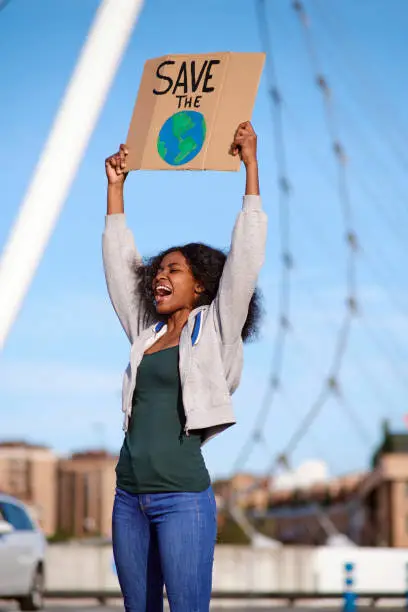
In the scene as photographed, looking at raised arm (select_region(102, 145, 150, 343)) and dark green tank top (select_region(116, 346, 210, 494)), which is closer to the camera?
dark green tank top (select_region(116, 346, 210, 494))

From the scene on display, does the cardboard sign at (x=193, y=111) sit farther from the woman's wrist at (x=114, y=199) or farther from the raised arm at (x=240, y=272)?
the raised arm at (x=240, y=272)

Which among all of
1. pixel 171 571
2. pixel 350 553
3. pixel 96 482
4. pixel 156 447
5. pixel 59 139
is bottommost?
pixel 171 571

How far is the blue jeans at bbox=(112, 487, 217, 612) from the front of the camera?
12.0 feet

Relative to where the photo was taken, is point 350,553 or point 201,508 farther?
point 350,553

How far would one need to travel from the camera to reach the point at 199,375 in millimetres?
3807

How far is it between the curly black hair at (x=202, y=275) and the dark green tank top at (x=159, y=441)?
31cm

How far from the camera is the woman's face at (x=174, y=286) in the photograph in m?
4.01

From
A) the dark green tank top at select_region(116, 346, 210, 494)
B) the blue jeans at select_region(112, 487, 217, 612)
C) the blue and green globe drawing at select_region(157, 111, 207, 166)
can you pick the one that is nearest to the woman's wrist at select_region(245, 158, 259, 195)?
the blue and green globe drawing at select_region(157, 111, 207, 166)

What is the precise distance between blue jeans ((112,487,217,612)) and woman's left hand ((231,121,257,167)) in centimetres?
93

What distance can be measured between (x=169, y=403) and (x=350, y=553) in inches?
1048

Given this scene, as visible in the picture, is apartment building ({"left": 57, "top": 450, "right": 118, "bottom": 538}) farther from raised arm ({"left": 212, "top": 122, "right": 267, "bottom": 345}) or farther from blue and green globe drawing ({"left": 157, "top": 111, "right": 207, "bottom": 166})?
raised arm ({"left": 212, "top": 122, "right": 267, "bottom": 345})

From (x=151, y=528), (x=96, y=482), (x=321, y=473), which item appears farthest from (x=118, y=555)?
(x=96, y=482)

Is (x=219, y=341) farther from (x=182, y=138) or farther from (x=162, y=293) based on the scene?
(x=182, y=138)

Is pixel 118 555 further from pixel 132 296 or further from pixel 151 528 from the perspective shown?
pixel 132 296
